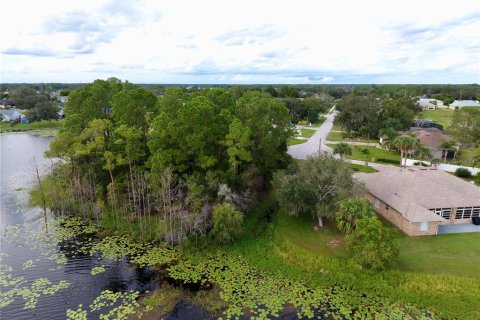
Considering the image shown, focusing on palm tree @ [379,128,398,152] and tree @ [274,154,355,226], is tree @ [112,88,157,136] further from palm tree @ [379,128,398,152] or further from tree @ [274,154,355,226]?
palm tree @ [379,128,398,152]

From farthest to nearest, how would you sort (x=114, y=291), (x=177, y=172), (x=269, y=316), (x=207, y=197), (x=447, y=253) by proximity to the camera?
1. (x=177, y=172)
2. (x=207, y=197)
3. (x=447, y=253)
4. (x=114, y=291)
5. (x=269, y=316)

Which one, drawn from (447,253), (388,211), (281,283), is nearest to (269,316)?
(281,283)

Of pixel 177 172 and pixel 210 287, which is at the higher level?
pixel 177 172

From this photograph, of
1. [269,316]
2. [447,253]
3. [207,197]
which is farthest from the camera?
Answer: [207,197]

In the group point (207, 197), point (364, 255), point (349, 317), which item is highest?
point (207, 197)

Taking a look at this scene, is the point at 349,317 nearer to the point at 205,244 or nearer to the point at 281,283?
the point at 281,283

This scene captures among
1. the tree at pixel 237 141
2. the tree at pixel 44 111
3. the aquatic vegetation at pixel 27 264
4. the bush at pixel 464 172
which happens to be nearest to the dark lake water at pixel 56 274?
the aquatic vegetation at pixel 27 264

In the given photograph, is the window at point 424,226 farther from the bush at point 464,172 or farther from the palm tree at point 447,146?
the palm tree at point 447,146
